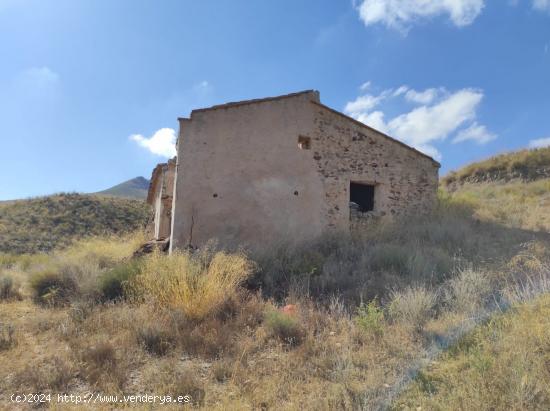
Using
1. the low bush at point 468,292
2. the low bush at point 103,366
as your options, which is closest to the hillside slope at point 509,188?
the low bush at point 468,292

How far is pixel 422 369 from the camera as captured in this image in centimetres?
356

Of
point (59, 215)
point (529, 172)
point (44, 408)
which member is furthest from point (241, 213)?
point (59, 215)

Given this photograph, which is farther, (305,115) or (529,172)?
(529,172)

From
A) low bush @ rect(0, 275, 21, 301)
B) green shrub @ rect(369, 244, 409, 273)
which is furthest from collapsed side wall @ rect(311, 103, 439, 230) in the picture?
low bush @ rect(0, 275, 21, 301)

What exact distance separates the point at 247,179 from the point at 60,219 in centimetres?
2040

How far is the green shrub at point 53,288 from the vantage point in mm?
6434

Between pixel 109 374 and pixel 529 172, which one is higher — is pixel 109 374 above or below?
below

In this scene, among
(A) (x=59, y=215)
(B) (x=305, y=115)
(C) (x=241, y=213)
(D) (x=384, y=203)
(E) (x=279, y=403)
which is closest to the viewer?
(E) (x=279, y=403)

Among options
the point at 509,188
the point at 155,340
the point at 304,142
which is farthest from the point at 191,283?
the point at 509,188

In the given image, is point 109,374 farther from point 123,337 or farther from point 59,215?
point 59,215

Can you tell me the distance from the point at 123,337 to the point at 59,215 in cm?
2314

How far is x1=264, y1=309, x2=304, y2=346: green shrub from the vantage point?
455 centimetres

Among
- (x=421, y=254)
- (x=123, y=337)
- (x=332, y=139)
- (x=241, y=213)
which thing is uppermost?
(x=332, y=139)

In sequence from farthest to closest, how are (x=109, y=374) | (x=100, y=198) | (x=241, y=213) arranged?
1. (x=100, y=198)
2. (x=241, y=213)
3. (x=109, y=374)
